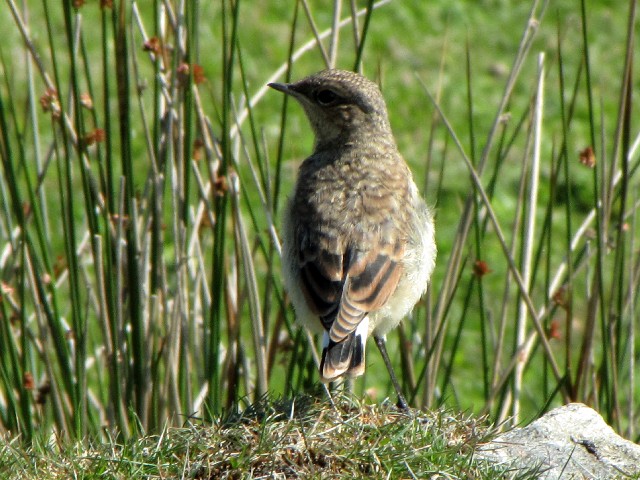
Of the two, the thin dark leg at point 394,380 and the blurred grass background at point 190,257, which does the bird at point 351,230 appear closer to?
the thin dark leg at point 394,380

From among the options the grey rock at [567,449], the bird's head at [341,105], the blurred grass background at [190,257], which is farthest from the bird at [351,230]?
the grey rock at [567,449]

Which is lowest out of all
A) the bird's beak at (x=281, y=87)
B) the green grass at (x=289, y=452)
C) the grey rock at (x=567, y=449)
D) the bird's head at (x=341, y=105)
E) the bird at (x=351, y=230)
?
the grey rock at (x=567, y=449)

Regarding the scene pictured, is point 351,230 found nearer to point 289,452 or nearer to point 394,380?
point 394,380

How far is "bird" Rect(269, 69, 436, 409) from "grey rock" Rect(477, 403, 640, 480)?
0.63m

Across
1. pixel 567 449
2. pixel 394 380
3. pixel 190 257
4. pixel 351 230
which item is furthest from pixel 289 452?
pixel 190 257

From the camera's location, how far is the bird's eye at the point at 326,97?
5.09 metres

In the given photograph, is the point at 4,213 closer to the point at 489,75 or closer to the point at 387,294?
the point at 387,294

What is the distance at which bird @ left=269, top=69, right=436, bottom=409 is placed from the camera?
13.7ft

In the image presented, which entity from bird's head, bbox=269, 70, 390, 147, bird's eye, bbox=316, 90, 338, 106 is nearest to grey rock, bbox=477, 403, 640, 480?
bird's head, bbox=269, 70, 390, 147

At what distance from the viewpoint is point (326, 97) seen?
5117 mm

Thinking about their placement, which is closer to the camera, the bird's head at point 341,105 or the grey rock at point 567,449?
the grey rock at point 567,449

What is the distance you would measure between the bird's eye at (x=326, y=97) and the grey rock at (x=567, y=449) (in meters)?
2.00

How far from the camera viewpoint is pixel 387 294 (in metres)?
4.32

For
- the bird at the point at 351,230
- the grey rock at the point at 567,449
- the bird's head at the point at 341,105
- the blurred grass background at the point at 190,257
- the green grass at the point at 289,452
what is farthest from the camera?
the bird's head at the point at 341,105
